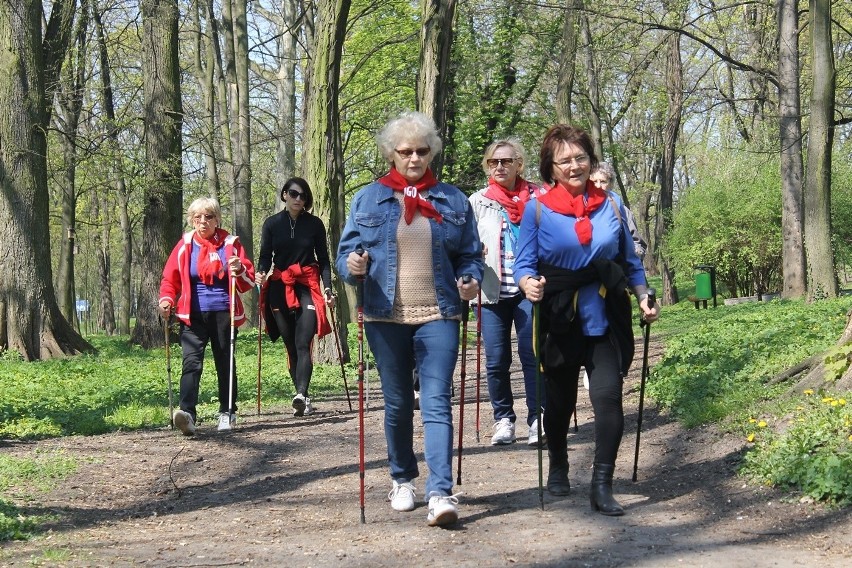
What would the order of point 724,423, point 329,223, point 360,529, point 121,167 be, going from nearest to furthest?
point 360,529 < point 724,423 < point 329,223 < point 121,167

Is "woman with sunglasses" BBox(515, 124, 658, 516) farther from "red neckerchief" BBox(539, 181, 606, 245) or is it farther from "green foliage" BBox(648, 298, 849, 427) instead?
"green foliage" BBox(648, 298, 849, 427)

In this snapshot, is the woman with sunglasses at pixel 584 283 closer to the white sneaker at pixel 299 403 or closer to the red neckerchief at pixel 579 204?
the red neckerchief at pixel 579 204

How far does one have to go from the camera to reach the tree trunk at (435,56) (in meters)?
15.4

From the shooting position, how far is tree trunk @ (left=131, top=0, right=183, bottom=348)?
20.7 meters

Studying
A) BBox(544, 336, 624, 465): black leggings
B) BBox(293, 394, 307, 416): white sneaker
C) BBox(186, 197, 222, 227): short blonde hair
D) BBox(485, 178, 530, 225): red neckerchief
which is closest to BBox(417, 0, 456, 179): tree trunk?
BBox(293, 394, 307, 416): white sneaker

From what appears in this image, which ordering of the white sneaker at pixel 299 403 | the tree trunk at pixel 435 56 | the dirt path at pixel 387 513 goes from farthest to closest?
the tree trunk at pixel 435 56, the white sneaker at pixel 299 403, the dirt path at pixel 387 513

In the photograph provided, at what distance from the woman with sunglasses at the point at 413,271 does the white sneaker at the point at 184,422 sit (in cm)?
384

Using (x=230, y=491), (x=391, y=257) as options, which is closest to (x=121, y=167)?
(x=230, y=491)

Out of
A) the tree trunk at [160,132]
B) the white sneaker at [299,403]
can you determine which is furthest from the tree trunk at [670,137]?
the white sneaker at [299,403]

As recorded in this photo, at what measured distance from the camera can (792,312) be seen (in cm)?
1568

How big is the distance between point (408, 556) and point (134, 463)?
3975 millimetres

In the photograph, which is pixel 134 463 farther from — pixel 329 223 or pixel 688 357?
pixel 329 223

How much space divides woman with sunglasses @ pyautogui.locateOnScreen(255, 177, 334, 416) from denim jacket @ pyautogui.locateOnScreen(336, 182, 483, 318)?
450 cm

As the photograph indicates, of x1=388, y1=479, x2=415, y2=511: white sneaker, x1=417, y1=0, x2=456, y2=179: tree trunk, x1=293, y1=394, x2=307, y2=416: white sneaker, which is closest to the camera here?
x1=388, y1=479, x2=415, y2=511: white sneaker
